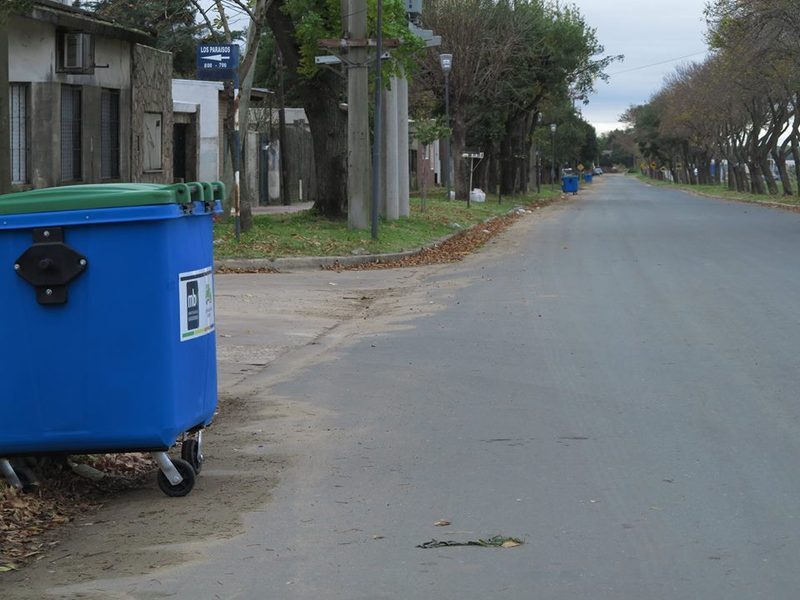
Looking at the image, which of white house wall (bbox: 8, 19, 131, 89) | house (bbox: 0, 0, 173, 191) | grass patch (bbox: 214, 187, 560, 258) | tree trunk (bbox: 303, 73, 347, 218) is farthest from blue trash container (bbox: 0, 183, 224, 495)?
tree trunk (bbox: 303, 73, 347, 218)

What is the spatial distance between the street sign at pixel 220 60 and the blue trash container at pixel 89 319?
13797mm

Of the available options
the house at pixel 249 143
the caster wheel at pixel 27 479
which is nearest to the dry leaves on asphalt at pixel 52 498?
the caster wheel at pixel 27 479

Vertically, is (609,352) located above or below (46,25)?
below

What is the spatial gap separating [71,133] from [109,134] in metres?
2.04

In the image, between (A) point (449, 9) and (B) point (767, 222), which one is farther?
(A) point (449, 9)

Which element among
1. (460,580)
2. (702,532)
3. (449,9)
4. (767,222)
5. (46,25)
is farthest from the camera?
(449,9)

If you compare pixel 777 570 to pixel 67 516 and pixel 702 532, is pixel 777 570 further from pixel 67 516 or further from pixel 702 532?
pixel 67 516

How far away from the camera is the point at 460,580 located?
4.88 meters

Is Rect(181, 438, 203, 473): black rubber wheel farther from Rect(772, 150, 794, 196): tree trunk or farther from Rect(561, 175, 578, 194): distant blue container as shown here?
Rect(561, 175, 578, 194): distant blue container

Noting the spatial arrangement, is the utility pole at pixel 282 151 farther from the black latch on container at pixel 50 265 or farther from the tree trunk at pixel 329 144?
the black latch on container at pixel 50 265

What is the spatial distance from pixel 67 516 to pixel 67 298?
1.04 meters

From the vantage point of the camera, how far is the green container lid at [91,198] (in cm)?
597

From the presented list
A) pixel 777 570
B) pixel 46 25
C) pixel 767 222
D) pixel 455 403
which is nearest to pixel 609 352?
pixel 455 403

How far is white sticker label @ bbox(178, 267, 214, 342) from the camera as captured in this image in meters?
6.20
